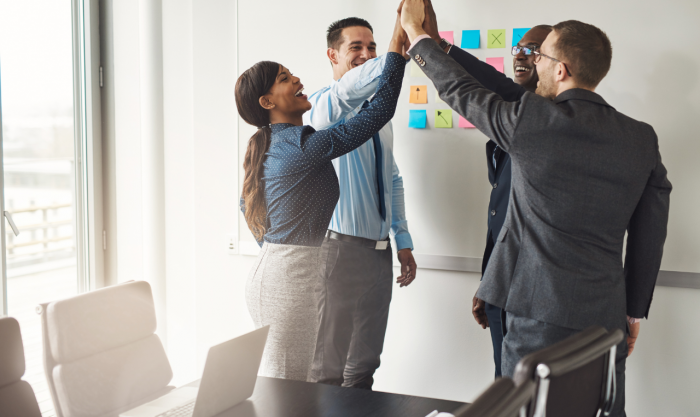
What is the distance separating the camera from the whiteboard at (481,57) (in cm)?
230

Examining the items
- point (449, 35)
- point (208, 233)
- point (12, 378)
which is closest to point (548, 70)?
point (449, 35)

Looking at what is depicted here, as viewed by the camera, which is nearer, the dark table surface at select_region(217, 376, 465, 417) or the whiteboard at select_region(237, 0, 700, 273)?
the dark table surface at select_region(217, 376, 465, 417)

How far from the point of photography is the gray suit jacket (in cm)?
150

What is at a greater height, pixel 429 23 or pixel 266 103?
pixel 429 23

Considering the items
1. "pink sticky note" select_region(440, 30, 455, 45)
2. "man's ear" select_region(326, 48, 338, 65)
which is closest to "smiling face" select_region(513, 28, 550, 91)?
"pink sticky note" select_region(440, 30, 455, 45)

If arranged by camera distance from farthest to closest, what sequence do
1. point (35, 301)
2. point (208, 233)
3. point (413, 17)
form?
point (208, 233)
point (35, 301)
point (413, 17)

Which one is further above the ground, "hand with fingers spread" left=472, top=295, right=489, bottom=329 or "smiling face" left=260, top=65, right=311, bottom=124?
"smiling face" left=260, top=65, right=311, bottom=124

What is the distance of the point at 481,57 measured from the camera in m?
2.56

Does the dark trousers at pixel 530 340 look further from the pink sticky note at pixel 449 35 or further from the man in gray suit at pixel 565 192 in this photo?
the pink sticky note at pixel 449 35

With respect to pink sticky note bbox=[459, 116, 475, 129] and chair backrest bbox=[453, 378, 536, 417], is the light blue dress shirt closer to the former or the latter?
pink sticky note bbox=[459, 116, 475, 129]

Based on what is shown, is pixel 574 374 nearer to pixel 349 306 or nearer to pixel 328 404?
pixel 328 404

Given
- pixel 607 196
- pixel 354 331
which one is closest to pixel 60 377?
pixel 354 331

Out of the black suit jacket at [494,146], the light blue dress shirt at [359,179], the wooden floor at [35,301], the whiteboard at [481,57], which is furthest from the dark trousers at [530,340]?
the wooden floor at [35,301]

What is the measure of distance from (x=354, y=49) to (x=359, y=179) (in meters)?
0.62
